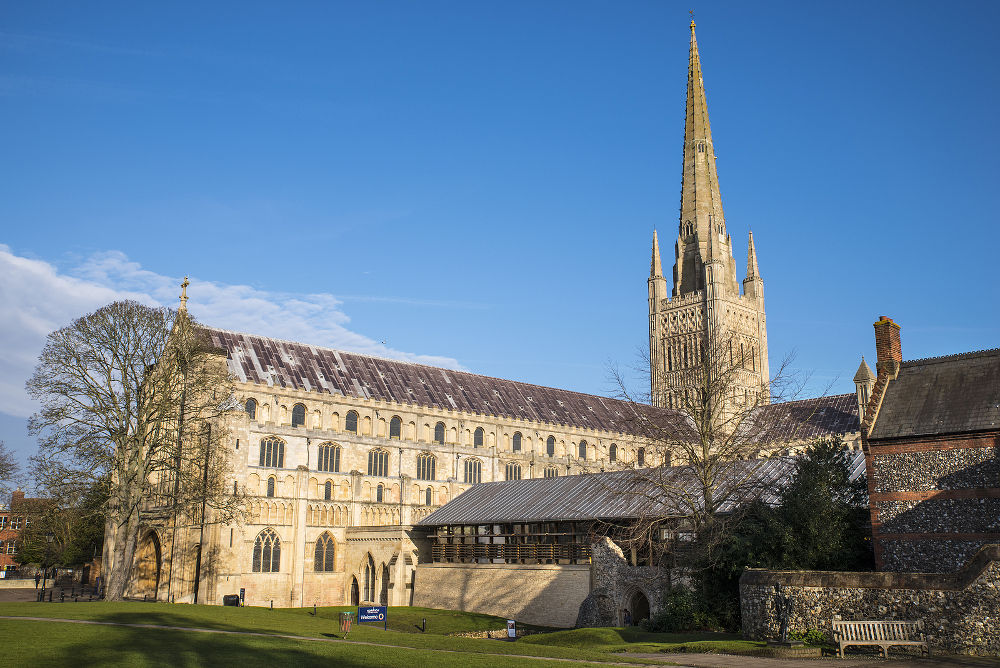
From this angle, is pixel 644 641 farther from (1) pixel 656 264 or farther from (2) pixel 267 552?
(1) pixel 656 264

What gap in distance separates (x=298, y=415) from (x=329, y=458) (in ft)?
12.9

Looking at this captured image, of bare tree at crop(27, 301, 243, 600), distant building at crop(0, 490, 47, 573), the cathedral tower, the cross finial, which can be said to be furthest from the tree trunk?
the cathedral tower

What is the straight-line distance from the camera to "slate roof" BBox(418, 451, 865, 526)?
38.5 meters

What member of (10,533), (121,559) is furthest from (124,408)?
(10,533)

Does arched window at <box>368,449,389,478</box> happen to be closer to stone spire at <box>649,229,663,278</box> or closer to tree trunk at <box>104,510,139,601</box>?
tree trunk at <box>104,510,139,601</box>

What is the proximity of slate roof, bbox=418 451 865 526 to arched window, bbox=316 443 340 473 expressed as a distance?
11.1 m

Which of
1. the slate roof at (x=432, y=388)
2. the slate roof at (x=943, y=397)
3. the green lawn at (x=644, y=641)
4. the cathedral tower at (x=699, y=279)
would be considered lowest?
the green lawn at (x=644, y=641)

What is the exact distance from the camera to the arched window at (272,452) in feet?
200

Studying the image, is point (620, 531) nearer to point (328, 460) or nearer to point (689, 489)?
point (689, 489)

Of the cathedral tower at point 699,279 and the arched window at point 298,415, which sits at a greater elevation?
the cathedral tower at point 699,279

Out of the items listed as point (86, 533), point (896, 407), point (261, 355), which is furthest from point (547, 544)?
point (86, 533)

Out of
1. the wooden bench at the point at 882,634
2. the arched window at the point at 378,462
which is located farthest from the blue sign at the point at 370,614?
the arched window at the point at 378,462

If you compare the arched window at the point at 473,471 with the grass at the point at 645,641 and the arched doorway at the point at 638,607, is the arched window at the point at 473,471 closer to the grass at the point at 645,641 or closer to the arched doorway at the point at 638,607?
the arched doorway at the point at 638,607

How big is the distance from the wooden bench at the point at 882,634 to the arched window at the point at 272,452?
45610 millimetres
